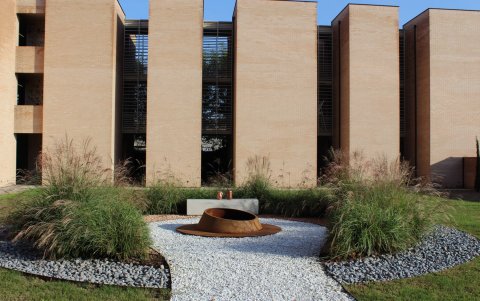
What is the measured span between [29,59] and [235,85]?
9.51m

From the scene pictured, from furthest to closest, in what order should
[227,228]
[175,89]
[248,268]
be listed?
[175,89] < [227,228] < [248,268]

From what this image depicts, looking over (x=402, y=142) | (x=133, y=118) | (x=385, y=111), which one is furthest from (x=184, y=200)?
(x=402, y=142)

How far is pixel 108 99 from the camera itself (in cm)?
2005

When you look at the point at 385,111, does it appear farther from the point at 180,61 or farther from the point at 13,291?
the point at 13,291

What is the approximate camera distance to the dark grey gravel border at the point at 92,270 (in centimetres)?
544

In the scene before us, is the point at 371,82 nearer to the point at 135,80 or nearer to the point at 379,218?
the point at 135,80

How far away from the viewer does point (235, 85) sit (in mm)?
21000

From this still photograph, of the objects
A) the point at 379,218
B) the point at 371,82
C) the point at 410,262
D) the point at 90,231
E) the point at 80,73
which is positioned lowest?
the point at 410,262

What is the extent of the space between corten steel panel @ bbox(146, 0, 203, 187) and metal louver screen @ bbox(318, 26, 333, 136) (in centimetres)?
659

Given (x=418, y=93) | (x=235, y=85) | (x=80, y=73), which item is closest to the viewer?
(x=80, y=73)

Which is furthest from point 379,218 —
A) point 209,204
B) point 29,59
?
point 29,59

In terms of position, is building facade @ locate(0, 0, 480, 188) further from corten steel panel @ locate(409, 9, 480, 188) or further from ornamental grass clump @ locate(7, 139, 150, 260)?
ornamental grass clump @ locate(7, 139, 150, 260)

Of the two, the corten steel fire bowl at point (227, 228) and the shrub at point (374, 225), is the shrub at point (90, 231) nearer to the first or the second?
the corten steel fire bowl at point (227, 228)

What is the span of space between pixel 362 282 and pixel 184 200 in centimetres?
715
